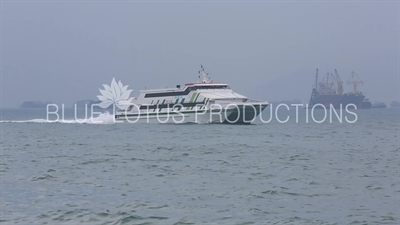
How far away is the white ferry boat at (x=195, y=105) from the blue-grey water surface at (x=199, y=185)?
1890 cm

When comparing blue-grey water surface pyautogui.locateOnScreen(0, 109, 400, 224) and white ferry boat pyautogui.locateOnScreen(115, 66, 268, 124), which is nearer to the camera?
blue-grey water surface pyautogui.locateOnScreen(0, 109, 400, 224)

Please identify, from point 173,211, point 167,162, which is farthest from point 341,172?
point 173,211

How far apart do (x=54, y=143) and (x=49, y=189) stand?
19.8 meters

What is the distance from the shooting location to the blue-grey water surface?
1437 cm

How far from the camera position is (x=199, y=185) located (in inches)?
745

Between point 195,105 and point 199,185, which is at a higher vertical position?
point 195,105

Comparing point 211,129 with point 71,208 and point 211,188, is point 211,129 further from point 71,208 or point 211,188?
point 71,208

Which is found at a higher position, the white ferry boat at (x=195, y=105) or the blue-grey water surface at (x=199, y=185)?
the white ferry boat at (x=195, y=105)

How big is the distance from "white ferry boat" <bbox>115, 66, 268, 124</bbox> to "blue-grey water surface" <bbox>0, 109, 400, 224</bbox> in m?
18.9

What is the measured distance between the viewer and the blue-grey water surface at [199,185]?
14.4 metres

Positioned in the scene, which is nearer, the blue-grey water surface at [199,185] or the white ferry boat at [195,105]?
the blue-grey water surface at [199,185]

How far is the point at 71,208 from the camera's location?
15.0m

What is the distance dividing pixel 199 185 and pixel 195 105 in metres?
35.2

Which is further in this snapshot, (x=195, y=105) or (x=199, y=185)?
(x=195, y=105)
